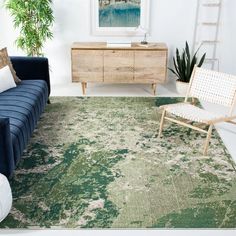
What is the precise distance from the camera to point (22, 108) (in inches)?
130

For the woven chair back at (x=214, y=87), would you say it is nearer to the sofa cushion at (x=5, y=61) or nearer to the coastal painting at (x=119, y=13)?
the coastal painting at (x=119, y=13)

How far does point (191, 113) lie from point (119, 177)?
1.02 m

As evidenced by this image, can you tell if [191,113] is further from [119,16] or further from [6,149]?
[119,16]

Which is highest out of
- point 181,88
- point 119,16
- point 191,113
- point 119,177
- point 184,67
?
point 119,16

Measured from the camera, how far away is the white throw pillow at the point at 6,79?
12.3 feet

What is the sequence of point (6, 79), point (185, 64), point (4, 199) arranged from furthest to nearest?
1. point (185, 64)
2. point (6, 79)
3. point (4, 199)

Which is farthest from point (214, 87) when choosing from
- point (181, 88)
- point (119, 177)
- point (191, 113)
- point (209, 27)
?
point (209, 27)

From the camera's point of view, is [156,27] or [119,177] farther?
[156,27]

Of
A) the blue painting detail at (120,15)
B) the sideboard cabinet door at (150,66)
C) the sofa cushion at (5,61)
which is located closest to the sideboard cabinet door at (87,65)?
the sideboard cabinet door at (150,66)

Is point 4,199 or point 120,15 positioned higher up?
point 120,15

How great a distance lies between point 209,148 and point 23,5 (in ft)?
9.90

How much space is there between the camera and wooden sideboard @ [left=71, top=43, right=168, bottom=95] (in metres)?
4.91

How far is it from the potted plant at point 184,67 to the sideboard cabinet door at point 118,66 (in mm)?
667

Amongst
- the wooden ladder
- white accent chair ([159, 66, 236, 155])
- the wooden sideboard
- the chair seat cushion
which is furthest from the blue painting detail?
the chair seat cushion
